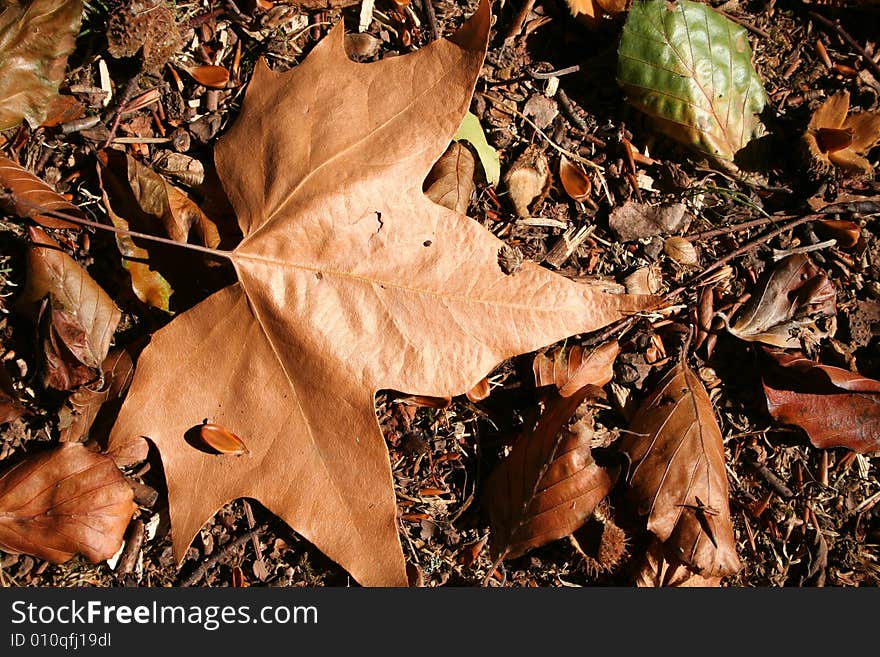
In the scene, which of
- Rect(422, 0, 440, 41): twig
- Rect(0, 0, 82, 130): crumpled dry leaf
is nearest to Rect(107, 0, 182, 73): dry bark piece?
Rect(0, 0, 82, 130): crumpled dry leaf

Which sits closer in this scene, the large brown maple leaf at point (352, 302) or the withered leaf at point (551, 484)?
the large brown maple leaf at point (352, 302)

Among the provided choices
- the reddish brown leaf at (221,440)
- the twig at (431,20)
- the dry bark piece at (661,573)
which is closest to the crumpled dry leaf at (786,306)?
the dry bark piece at (661,573)

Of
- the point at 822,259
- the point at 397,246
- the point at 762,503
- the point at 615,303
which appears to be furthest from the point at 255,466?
the point at 822,259

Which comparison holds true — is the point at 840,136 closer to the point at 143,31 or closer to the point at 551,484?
the point at 551,484

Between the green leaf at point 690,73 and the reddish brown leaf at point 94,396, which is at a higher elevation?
the green leaf at point 690,73

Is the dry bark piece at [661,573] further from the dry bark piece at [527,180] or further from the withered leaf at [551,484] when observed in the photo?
the dry bark piece at [527,180]

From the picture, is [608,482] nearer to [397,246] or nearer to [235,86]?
[397,246]

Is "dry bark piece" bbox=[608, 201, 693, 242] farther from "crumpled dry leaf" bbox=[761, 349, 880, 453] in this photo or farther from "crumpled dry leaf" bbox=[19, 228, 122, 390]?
"crumpled dry leaf" bbox=[19, 228, 122, 390]
